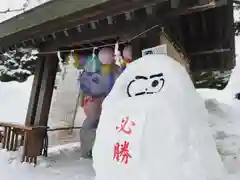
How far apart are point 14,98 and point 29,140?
9.63 metres

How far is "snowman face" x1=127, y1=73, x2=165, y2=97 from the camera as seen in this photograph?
3861 millimetres

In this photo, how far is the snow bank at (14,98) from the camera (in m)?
14.4

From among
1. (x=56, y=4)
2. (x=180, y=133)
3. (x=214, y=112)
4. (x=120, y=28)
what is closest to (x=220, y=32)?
(x=120, y=28)

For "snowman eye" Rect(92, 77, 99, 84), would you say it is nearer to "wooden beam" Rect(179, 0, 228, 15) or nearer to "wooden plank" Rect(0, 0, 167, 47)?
"wooden plank" Rect(0, 0, 167, 47)

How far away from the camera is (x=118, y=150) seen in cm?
376

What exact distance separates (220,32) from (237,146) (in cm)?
252

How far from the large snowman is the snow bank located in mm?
10835

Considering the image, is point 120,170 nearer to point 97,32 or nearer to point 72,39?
point 97,32

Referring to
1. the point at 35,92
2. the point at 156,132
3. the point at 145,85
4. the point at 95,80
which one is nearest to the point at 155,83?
the point at 145,85

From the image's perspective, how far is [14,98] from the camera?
15703mm

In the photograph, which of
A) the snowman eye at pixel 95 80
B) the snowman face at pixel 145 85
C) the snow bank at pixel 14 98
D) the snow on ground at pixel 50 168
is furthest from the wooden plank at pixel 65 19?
the snow bank at pixel 14 98

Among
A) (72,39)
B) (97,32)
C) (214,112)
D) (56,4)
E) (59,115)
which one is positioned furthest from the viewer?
(214,112)

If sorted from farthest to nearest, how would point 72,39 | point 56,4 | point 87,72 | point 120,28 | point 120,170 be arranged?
point 87,72
point 72,39
point 120,28
point 56,4
point 120,170

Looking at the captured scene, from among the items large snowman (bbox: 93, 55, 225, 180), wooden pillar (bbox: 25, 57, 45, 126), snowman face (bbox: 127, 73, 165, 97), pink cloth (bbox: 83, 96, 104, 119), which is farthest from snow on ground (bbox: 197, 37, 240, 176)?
wooden pillar (bbox: 25, 57, 45, 126)
